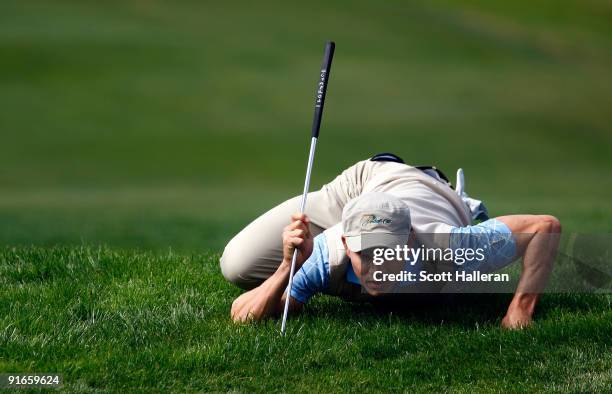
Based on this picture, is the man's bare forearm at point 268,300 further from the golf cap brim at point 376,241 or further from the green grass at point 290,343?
the golf cap brim at point 376,241

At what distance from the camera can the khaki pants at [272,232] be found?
22.9 ft

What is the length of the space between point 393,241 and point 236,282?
1.64 metres

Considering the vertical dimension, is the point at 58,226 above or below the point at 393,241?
below

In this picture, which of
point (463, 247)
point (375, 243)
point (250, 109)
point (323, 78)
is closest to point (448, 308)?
point (463, 247)

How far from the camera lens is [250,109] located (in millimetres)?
30922

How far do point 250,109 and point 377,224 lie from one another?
83.0 feet

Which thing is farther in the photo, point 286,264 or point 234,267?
point 234,267

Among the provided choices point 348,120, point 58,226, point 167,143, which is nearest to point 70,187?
point 167,143

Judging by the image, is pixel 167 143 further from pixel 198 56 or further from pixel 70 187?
pixel 198 56

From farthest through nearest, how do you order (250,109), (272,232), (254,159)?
(250,109) < (254,159) < (272,232)

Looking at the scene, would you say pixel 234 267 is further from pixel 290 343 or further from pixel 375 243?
pixel 375 243

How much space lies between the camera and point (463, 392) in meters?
5.35

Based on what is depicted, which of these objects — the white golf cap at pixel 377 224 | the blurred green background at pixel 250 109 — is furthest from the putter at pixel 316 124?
the blurred green background at pixel 250 109

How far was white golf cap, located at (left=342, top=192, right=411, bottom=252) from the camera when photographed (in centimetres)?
588
